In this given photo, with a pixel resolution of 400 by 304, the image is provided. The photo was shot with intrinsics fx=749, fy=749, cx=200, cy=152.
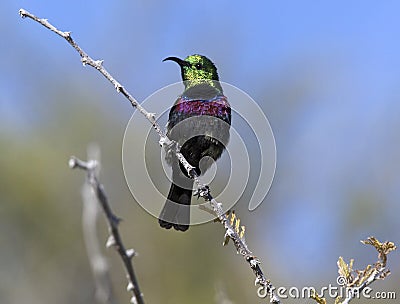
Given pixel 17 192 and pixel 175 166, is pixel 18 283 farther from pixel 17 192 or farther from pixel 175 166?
pixel 175 166

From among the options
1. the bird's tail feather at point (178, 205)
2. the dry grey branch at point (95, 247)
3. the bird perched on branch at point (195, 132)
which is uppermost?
the bird perched on branch at point (195, 132)

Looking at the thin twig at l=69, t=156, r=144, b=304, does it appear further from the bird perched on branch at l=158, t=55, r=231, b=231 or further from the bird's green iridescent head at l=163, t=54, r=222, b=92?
the bird's green iridescent head at l=163, t=54, r=222, b=92

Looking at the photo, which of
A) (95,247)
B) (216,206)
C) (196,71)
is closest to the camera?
(95,247)

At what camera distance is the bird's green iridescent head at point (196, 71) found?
14.8 feet

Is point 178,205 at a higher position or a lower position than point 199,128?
lower

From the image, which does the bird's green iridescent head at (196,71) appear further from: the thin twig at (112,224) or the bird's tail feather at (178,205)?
the thin twig at (112,224)

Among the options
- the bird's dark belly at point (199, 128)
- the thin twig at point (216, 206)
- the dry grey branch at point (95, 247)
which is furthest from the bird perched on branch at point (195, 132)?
the dry grey branch at point (95, 247)

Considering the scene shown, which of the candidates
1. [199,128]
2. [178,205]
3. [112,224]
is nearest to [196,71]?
[199,128]

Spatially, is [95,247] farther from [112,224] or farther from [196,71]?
[196,71]

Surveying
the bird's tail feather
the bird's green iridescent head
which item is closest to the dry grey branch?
the bird's tail feather

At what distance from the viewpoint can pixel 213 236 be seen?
1523 centimetres

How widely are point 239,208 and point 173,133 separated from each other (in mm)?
9796

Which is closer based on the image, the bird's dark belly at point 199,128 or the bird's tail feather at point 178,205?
the bird's tail feather at point 178,205

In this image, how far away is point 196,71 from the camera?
4.57 meters
